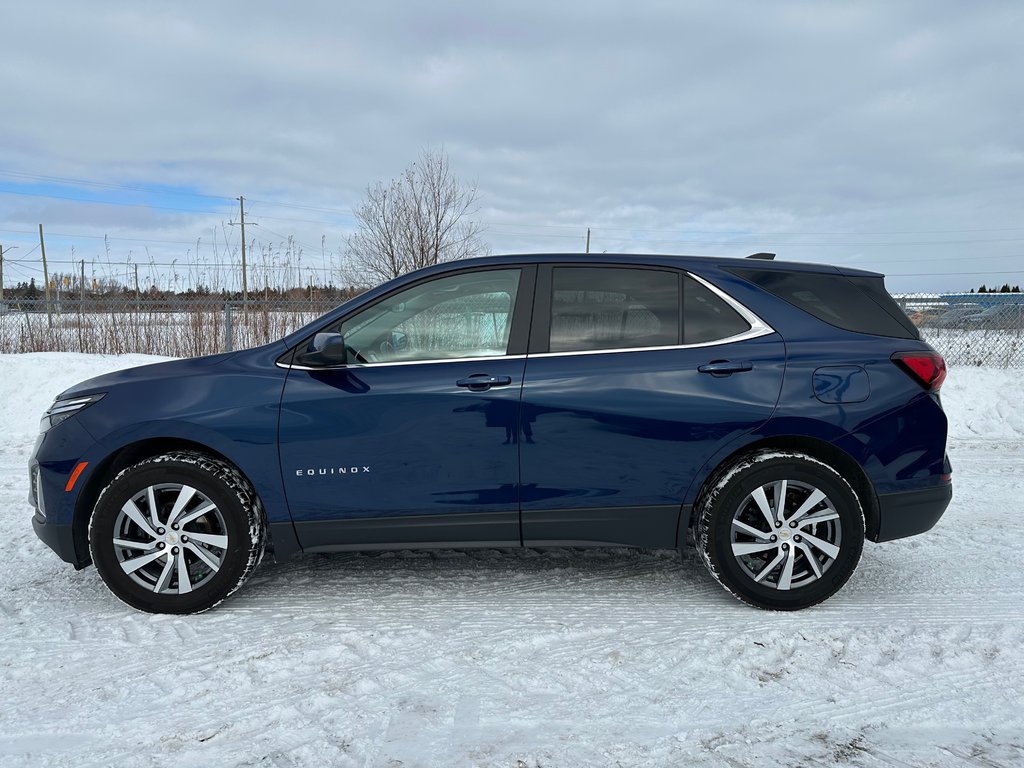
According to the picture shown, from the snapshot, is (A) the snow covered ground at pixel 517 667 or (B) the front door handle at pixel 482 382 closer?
(A) the snow covered ground at pixel 517 667

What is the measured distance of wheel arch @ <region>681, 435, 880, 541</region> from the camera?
3.53 meters

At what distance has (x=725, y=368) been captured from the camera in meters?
3.49

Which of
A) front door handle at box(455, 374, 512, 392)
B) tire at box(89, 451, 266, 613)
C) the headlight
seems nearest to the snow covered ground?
tire at box(89, 451, 266, 613)

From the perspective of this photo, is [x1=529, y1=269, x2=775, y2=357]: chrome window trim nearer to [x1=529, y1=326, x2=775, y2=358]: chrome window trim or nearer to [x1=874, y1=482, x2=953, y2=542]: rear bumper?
[x1=529, y1=326, x2=775, y2=358]: chrome window trim

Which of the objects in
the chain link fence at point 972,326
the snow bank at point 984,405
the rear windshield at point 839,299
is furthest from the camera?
the chain link fence at point 972,326

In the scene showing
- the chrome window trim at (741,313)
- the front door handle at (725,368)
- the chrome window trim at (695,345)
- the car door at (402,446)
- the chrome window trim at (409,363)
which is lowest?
the car door at (402,446)

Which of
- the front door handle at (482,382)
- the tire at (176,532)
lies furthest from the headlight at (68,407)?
the front door handle at (482,382)

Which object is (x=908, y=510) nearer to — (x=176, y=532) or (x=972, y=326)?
(x=176, y=532)

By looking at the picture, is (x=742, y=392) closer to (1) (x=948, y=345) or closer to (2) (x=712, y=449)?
(2) (x=712, y=449)

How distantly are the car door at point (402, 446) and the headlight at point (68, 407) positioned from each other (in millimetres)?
1006

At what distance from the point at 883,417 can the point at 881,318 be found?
1.75ft

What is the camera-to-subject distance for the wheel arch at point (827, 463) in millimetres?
3533

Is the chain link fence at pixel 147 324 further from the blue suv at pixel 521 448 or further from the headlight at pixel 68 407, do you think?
the blue suv at pixel 521 448

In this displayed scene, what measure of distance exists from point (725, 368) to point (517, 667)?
169 cm
